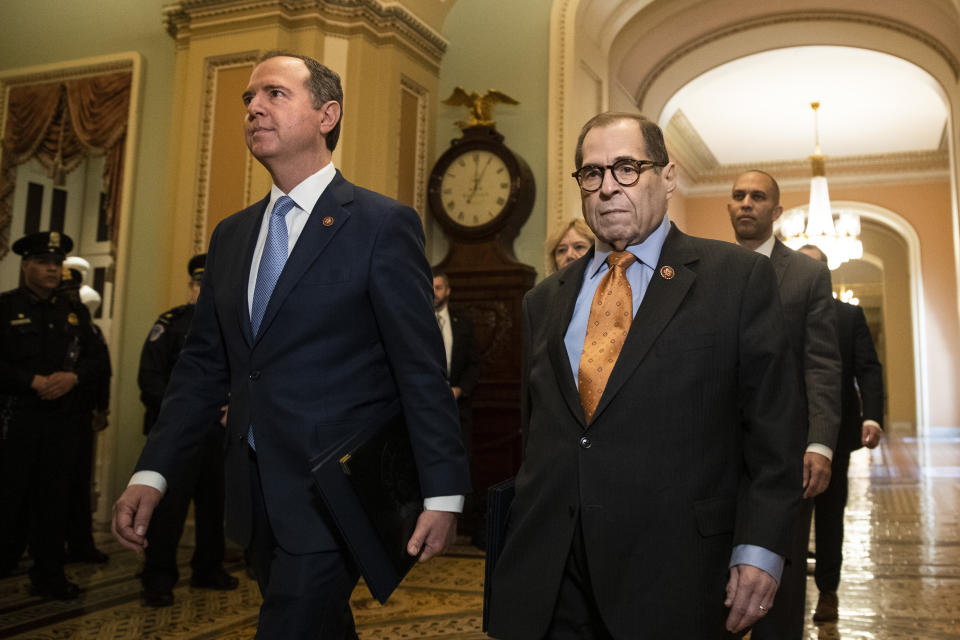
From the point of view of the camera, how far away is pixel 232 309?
180 cm

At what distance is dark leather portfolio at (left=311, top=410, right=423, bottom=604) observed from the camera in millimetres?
1538

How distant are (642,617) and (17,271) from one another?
727cm

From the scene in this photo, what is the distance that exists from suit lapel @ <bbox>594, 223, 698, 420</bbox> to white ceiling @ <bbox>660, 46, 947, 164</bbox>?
730cm

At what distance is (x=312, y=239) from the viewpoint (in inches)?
69.1

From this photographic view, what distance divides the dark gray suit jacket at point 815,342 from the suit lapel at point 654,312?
119 cm

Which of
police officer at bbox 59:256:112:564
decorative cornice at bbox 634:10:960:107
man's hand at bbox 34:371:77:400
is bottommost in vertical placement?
police officer at bbox 59:256:112:564

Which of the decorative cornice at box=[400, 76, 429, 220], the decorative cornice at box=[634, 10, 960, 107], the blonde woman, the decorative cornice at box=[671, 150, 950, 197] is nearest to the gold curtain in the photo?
the decorative cornice at box=[400, 76, 429, 220]

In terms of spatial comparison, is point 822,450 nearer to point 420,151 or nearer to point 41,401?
point 41,401

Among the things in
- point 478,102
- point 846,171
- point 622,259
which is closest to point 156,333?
point 478,102

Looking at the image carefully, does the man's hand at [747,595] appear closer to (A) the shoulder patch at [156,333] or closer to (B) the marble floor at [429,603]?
(B) the marble floor at [429,603]

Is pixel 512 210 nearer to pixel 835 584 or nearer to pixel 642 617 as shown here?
pixel 835 584

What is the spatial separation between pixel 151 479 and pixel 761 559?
121 centimetres

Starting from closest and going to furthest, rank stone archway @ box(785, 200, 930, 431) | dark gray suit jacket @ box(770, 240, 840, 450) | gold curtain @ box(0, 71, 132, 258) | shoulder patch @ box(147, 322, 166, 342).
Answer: dark gray suit jacket @ box(770, 240, 840, 450)
shoulder patch @ box(147, 322, 166, 342)
gold curtain @ box(0, 71, 132, 258)
stone archway @ box(785, 200, 930, 431)

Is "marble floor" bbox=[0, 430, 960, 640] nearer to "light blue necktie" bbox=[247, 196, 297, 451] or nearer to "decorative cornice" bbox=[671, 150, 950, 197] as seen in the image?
"light blue necktie" bbox=[247, 196, 297, 451]
